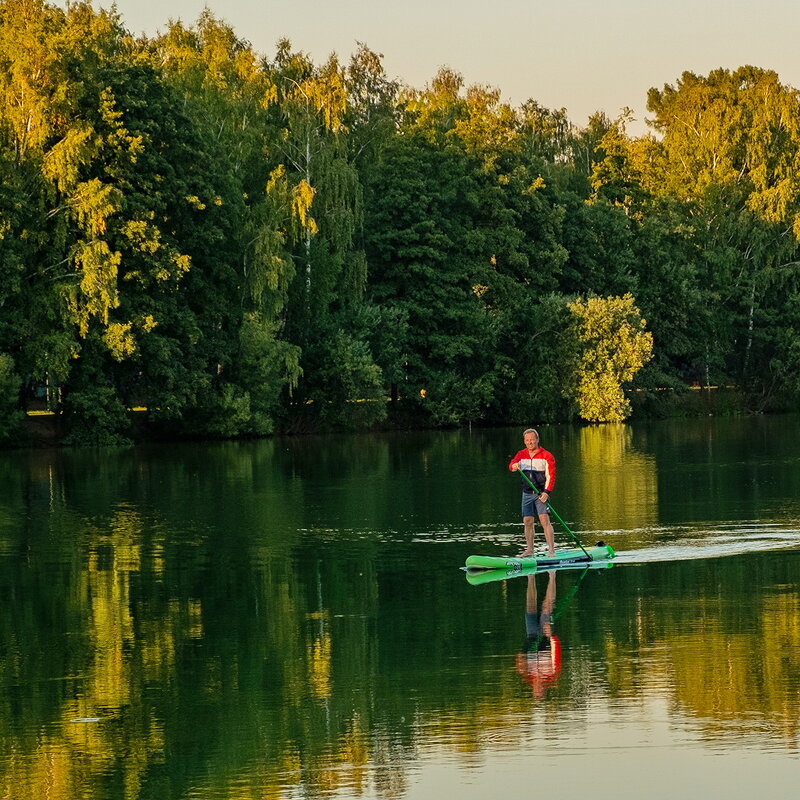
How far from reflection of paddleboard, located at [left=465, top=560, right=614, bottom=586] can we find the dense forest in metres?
37.5

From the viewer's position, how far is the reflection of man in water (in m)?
13.1

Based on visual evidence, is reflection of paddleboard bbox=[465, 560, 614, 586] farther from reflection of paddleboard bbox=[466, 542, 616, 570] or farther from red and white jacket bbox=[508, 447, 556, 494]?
red and white jacket bbox=[508, 447, 556, 494]

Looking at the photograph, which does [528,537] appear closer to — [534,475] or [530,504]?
[530,504]

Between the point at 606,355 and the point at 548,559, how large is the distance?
52.6 m

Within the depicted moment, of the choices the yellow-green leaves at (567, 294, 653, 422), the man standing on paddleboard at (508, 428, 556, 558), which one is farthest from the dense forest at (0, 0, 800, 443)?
the man standing on paddleboard at (508, 428, 556, 558)

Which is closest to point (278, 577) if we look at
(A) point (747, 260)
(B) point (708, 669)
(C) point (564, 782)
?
(B) point (708, 669)

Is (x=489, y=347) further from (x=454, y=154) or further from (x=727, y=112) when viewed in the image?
(x=727, y=112)

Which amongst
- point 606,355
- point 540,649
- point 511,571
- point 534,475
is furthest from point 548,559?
point 606,355

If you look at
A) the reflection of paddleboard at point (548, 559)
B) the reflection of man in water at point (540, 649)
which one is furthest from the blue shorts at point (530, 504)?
the reflection of man in water at point (540, 649)

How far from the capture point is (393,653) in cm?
1470

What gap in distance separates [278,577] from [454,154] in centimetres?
5811

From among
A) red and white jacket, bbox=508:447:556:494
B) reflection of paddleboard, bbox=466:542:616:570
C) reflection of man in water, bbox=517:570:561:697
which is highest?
red and white jacket, bbox=508:447:556:494

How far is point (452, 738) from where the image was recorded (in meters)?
11.2

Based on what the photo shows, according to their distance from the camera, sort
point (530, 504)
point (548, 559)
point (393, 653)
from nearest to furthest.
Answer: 1. point (393, 653)
2. point (548, 559)
3. point (530, 504)
